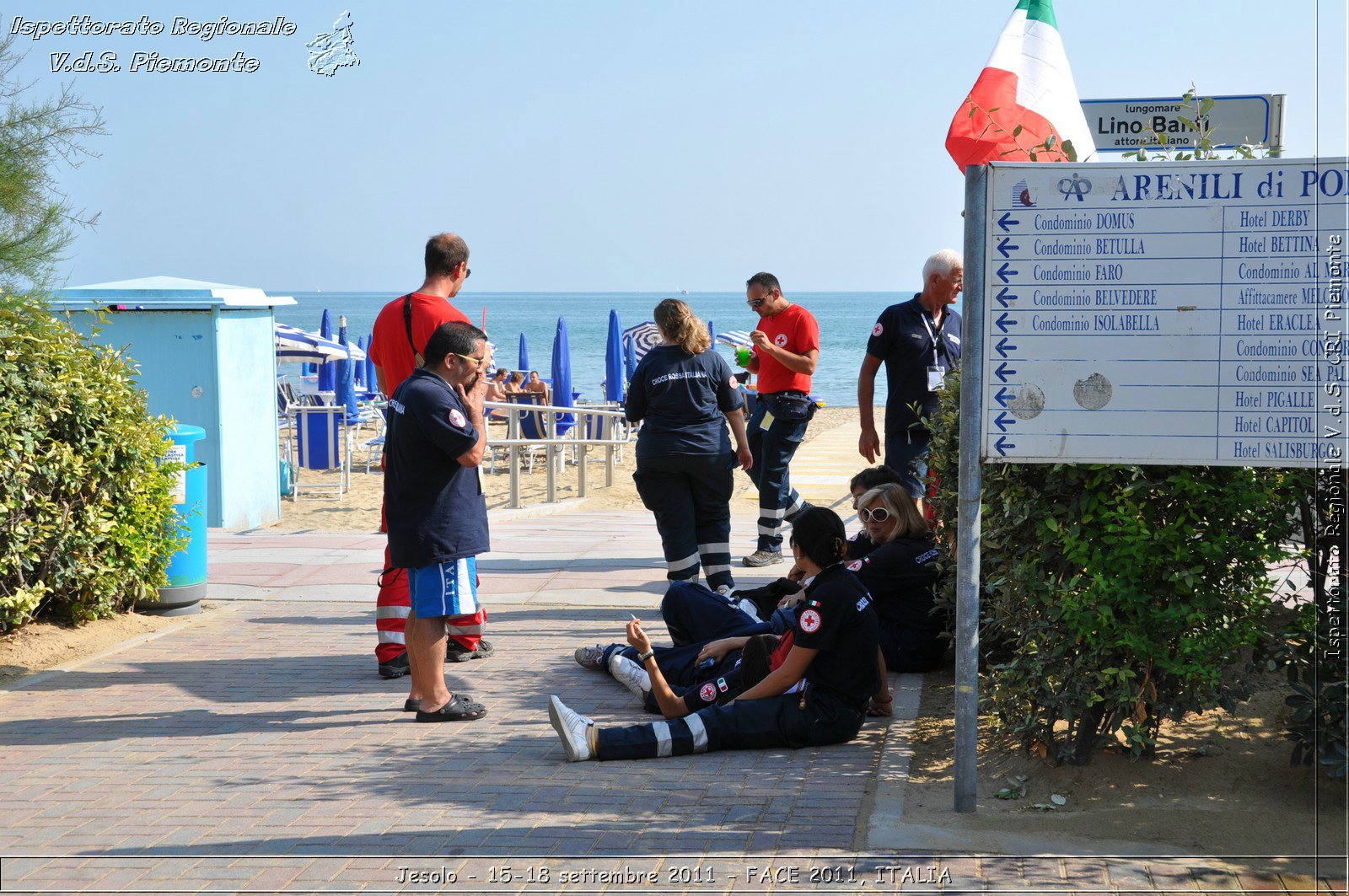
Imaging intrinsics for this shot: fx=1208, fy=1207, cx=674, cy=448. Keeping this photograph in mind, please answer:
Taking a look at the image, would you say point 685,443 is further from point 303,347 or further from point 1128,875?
point 303,347

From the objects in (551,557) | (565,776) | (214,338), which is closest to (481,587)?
(551,557)

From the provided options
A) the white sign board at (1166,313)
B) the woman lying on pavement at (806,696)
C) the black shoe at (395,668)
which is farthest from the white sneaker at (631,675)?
the white sign board at (1166,313)

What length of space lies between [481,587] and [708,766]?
3763mm

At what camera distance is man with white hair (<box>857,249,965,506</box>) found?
7.14 metres

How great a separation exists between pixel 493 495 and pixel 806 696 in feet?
38.6

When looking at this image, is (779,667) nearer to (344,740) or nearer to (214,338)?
(344,740)

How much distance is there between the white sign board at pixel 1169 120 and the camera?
5.74 metres

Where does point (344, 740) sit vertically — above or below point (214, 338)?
below

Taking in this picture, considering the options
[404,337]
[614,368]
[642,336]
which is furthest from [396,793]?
[642,336]

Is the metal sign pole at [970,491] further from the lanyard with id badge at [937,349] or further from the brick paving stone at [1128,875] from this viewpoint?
the lanyard with id badge at [937,349]

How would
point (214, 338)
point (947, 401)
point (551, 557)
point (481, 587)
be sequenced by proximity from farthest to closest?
point (214, 338)
point (551, 557)
point (481, 587)
point (947, 401)

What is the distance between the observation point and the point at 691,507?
677 cm

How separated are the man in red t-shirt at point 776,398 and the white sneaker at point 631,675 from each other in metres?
2.63

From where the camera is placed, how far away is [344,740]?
4.89 metres
